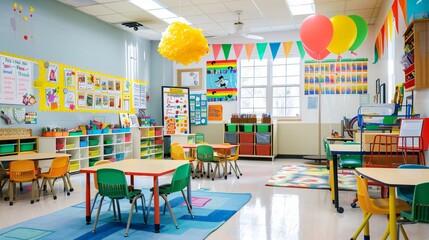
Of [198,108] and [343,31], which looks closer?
[343,31]

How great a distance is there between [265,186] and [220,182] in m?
0.88

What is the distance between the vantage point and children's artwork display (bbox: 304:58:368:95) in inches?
378

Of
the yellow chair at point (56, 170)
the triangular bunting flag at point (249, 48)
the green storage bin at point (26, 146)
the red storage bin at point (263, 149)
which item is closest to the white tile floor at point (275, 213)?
the yellow chair at point (56, 170)

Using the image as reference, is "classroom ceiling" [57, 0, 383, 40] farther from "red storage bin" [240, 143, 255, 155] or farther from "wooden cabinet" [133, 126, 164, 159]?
"red storage bin" [240, 143, 255, 155]

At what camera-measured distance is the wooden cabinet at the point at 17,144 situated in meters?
5.93

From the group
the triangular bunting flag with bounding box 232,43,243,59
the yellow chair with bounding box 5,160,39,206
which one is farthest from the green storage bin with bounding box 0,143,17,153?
the triangular bunting flag with bounding box 232,43,243,59

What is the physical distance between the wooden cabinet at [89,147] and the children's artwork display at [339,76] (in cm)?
534

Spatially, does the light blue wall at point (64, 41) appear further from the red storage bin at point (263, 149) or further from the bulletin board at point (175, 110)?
the red storage bin at point (263, 149)

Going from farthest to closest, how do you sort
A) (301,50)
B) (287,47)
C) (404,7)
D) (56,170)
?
1. (287,47)
2. (301,50)
3. (56,170)
4. (404,7)

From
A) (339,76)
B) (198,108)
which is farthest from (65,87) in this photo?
(339,76)

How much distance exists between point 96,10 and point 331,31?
5.15m

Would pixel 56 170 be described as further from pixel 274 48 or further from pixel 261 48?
pixel 274 48

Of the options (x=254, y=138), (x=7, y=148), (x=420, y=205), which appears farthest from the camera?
(x=254, y=138)

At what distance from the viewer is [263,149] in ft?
32.1
